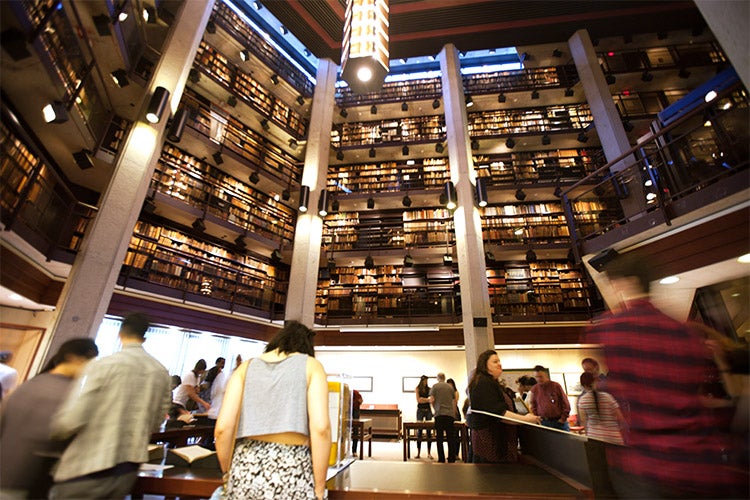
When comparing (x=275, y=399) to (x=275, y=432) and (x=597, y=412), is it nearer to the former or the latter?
(x=275, y=432)

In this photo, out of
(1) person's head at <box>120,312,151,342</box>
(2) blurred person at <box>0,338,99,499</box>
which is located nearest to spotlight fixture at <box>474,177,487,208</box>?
(1) person's head at <box>120,312,151,342</box>

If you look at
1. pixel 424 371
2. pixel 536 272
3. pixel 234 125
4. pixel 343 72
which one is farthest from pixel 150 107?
pixel 536 272

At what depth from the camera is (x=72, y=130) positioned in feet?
19.0

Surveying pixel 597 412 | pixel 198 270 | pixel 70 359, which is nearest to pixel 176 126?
pixel 198 270

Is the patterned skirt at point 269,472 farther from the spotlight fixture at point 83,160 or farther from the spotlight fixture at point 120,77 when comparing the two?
the spotlight fixture at point 120,77

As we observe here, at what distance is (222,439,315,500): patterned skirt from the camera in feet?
3.86

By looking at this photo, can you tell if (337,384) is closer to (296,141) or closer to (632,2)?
(296,141)

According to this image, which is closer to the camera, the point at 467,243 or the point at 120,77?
the point at 120,77

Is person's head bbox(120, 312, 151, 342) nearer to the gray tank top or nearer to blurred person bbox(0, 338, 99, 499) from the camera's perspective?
blurred person bbox(0, 338, 99, 499)

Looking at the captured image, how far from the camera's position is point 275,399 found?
4.15 ft

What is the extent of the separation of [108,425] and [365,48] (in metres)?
4.76

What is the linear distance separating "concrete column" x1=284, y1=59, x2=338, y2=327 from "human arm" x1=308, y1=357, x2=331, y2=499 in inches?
196

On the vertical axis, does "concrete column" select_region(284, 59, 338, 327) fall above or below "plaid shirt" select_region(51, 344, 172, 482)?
above

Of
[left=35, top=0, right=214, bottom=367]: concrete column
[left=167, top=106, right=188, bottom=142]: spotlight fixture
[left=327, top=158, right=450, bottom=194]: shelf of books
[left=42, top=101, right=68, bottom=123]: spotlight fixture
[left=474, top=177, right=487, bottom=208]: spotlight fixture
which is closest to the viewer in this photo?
[left=35, top=0, right=214, bottom=367]: concrete column
